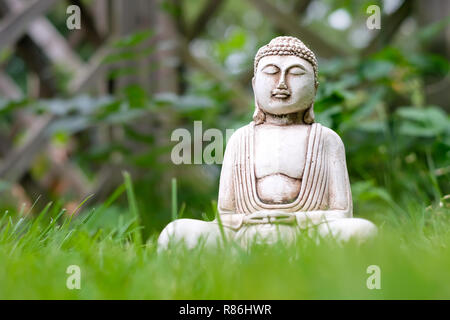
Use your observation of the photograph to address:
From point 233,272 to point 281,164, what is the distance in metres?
0.83

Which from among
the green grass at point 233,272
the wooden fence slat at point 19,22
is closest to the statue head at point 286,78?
the green grass at point 233,272

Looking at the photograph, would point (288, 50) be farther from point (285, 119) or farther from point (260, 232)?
point (260, 232)

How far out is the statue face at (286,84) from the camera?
2.28 meters

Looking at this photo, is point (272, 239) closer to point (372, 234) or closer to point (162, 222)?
point (372, 234)

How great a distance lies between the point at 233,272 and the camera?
149cm

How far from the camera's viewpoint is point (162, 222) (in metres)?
3.46

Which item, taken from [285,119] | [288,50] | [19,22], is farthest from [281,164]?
[19,22]

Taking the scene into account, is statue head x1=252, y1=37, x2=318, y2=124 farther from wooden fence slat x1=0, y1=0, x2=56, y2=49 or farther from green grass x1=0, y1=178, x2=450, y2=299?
wooden fence slat x1=0, y1=0, x2=56, y2=49

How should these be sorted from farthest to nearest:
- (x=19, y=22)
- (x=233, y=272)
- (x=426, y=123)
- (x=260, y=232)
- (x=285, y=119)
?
(x=19, y=22) → (x=426, y=123) → (x=285, y=119) → (x=260, y=232) → (x=233, y=272)

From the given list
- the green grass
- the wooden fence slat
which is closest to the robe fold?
the green grass

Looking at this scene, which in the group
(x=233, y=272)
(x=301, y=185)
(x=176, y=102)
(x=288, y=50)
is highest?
(x=176, y=102)

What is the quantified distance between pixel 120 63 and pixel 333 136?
231 cm

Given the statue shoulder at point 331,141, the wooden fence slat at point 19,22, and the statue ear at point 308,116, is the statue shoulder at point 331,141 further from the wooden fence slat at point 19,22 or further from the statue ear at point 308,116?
the wooden fence slat at point 19,22

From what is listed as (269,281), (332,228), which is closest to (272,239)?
(332,228)
